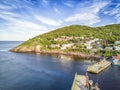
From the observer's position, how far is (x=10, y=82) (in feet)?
153

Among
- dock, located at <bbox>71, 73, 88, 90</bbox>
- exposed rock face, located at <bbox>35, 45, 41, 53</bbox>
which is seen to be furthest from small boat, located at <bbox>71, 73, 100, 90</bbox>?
exposed rock face, located at <bbox>35, 45, 41, 53</bbox>

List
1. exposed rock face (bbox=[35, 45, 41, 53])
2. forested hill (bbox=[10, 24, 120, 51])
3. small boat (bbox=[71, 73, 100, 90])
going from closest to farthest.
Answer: small boat (bbox=[71, 73, 100, 90]) → exposed rock face (bbox=[35, 45, 41, 53]) → forested hill (bbox=[10, 24, 120, 51])

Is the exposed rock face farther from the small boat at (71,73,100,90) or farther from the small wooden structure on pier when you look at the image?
the small boat at (71,73,100,90)

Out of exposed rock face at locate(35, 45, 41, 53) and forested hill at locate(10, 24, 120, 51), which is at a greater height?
forested hill at locate(10, 24, 120, 51)

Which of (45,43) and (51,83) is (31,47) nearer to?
(45,43)

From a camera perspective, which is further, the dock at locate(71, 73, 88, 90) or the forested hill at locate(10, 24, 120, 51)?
the forested hill at locate(10, 24, 120, 51)

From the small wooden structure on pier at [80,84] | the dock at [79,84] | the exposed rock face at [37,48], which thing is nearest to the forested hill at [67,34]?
the exposed rock face at [37,48]

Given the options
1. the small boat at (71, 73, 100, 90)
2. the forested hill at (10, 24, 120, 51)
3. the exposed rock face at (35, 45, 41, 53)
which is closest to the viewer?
the small boat at (71, 73, 100, 90)

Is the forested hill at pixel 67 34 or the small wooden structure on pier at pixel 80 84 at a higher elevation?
the forested hill at pixel 67 34

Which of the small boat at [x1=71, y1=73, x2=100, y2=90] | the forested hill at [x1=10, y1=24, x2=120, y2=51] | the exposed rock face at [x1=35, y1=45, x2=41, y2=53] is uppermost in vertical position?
the forested hill at [x1=10, y1=24, x2=120, y2=51]

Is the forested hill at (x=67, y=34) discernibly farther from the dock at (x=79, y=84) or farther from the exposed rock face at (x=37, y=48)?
the dock at (x=79, y=84)

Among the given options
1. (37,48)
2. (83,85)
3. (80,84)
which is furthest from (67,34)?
(83,85)

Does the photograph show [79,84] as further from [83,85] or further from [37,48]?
[37,48]

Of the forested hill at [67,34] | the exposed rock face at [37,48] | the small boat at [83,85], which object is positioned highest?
the forested hill at [67,34]
